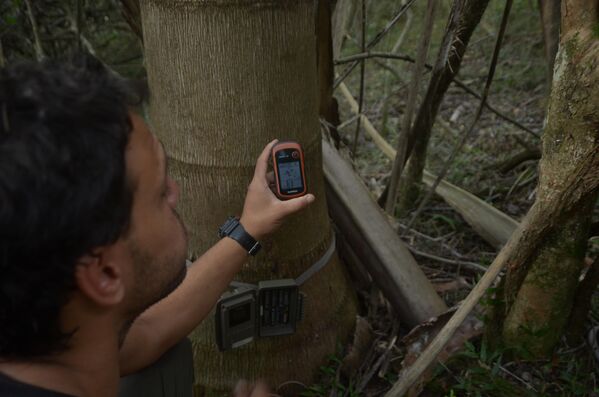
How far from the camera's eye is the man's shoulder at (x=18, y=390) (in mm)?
1080

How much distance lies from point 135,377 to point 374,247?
102 cm

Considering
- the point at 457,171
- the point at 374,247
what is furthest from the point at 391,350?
the point at 457,171

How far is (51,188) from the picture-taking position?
1.02 m

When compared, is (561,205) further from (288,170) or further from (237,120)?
(237,120)

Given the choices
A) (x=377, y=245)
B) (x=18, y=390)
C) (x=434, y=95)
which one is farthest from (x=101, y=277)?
(x=434, y=95)

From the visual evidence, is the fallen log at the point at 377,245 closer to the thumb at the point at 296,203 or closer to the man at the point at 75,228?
the thumb at the point at 296,203

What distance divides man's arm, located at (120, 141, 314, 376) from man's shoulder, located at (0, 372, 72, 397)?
0.55 m

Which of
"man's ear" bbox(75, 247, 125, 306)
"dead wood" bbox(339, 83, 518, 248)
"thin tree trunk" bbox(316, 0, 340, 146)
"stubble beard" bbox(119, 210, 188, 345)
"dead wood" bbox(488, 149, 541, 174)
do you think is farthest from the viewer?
"dead wood" bbox(488, 149, 541, 174)

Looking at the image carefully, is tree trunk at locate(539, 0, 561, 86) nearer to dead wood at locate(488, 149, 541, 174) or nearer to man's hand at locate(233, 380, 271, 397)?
dead wood at locate(488, 149, 541, 174)

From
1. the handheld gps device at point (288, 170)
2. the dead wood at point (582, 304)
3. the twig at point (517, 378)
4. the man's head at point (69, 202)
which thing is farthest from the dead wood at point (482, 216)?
the man's head at point (69, 202)

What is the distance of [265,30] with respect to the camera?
66.3 inches

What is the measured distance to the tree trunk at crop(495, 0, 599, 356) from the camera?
1.54 m

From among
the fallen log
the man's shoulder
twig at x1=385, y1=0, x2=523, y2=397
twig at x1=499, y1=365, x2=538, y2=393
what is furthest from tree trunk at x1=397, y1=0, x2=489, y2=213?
the man's shoulder

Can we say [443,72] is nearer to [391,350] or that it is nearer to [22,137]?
[391,350]
